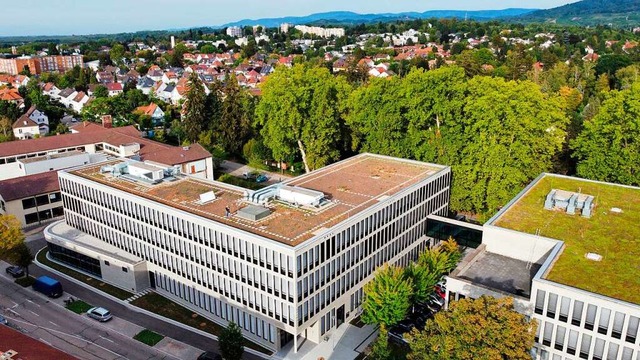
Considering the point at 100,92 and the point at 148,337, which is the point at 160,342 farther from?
the point at 100,92

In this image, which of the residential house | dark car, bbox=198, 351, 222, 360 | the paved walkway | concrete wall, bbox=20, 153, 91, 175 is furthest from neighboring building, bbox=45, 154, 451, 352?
the residential house

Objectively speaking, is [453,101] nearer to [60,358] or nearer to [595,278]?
[595,278]

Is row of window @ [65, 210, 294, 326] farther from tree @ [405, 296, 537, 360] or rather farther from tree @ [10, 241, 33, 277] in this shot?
tree @ [405, 296, 537, 360]

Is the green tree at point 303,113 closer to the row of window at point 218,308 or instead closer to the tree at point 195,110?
the tree at point 195,110

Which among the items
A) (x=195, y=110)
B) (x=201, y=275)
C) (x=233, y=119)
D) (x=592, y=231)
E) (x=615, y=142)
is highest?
(x=615, y=142)

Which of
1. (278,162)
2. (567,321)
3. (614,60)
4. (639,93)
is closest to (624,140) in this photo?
(639,93)

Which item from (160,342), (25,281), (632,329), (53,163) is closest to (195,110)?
(53,163)
